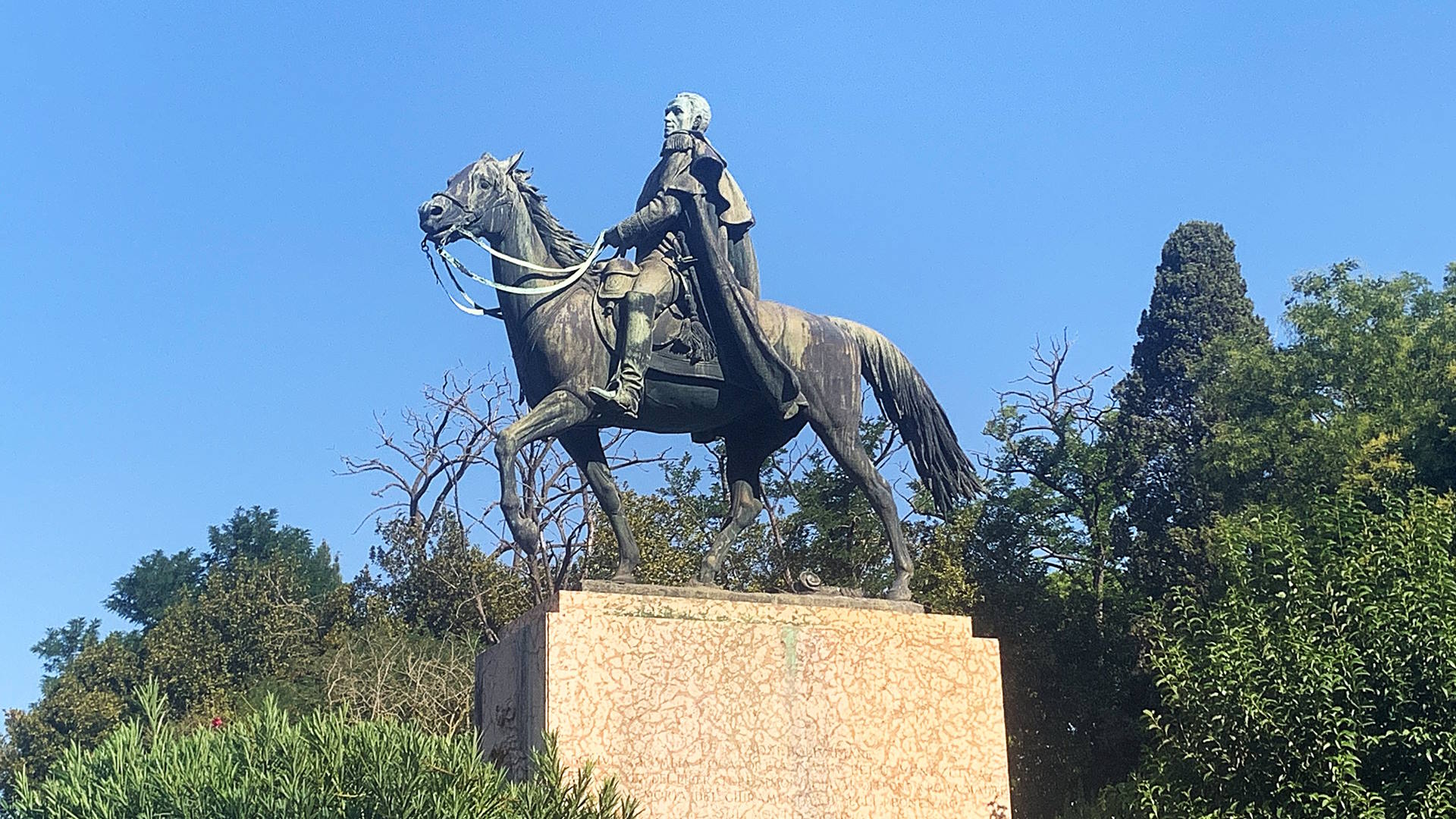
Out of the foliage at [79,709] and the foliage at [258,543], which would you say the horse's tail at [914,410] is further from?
the foliage at [258,543]

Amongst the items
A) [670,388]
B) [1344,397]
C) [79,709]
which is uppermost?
[1344,397]

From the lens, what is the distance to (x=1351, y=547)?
1491cm

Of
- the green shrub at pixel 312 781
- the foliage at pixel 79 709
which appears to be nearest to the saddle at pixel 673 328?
the green shrub at pixel 312 781

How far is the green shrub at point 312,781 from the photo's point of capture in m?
7.10

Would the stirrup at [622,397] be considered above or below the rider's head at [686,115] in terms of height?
below

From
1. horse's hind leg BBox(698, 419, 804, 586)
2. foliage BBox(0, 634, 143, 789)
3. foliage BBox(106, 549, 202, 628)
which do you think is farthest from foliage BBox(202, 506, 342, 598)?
horse's hind leg BBox(698, 419, 804, 586)

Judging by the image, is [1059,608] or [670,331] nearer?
[670,331]

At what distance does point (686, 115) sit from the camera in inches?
381

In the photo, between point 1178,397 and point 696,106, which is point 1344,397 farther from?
point 696,106

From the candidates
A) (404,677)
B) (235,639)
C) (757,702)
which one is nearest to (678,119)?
(757,702)

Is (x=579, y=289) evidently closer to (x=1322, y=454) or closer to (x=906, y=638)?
(x=906, y=638)

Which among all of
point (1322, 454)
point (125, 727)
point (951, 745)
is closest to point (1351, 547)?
point (1322, 454)

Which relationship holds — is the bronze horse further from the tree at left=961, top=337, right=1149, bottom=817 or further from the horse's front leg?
the tree at left=961, top=337, right=1149, bottom=817

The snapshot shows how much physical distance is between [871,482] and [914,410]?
77 cm
